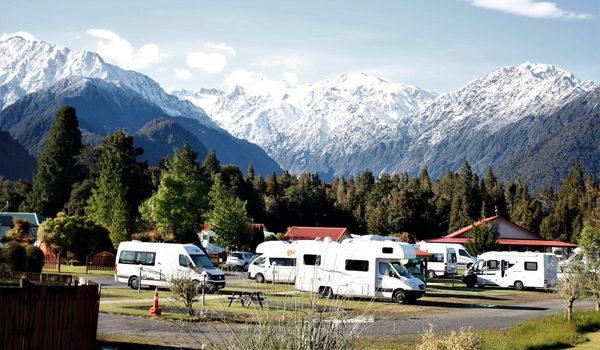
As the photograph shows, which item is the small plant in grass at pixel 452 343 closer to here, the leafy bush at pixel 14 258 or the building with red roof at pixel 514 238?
the leafy bush at pixel 14 258

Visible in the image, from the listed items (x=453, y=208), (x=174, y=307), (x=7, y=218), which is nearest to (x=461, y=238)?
(x=453, y=208)

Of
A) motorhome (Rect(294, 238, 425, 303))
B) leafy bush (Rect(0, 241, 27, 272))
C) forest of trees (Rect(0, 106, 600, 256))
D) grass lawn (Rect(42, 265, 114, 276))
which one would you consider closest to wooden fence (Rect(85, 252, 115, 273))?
grass lawn (Rect(42, 265, 114, 276))

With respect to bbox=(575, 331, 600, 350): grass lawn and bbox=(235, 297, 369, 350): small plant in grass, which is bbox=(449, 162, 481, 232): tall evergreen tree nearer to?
bbox=(575, 331, 600, 350): grass lawn

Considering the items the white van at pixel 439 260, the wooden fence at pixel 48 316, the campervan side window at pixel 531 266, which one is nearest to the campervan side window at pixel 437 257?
the white van at pixel 439 260

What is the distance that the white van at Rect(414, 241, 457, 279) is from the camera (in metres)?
53.6

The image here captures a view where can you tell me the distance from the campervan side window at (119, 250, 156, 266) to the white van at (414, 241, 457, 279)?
23.7 meters

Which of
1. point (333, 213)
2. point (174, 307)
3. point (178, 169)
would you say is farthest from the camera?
point (333, 213)

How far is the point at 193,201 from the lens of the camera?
2756 inches

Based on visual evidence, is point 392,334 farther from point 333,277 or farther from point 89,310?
point 333,277

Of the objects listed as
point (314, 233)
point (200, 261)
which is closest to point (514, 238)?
point (314, 233)

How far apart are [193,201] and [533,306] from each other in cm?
4139

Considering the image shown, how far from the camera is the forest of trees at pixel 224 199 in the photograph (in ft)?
198

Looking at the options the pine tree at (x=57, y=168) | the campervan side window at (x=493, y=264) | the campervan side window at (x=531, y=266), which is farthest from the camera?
the pine tree at (x=57, y=168)

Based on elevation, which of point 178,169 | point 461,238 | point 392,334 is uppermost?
point 178,169
